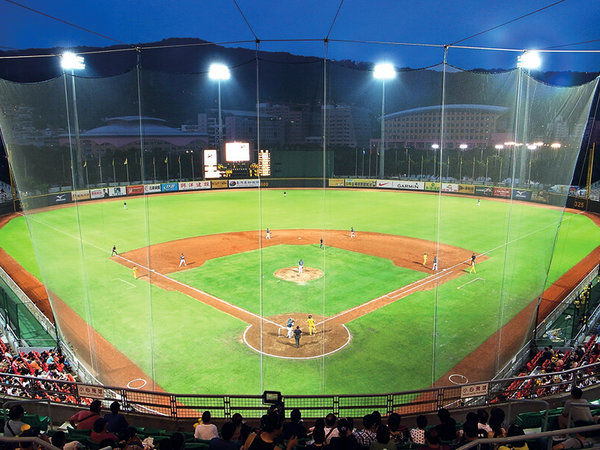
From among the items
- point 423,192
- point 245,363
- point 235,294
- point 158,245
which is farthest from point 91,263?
point 423,192

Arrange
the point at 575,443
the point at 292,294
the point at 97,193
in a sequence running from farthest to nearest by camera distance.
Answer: the point at 97,193 → the point at 292,294 → the point at 575,443

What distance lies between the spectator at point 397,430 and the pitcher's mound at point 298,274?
15.0 m

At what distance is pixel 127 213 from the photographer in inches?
1688

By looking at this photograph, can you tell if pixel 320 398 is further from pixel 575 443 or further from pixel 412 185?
pixel 412 185

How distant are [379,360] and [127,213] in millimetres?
35264

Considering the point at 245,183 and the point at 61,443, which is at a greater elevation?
the point at 245,183

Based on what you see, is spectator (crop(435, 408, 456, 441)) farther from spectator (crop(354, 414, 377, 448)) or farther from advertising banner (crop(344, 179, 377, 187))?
advertising banner (crop(344, 179, 377, 187))

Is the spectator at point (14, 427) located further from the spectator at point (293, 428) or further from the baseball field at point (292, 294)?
the baseball field at point (292, 294)

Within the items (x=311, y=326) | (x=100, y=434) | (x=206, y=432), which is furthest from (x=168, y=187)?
(x=100, y=434)

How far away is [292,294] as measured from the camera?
1991 cm

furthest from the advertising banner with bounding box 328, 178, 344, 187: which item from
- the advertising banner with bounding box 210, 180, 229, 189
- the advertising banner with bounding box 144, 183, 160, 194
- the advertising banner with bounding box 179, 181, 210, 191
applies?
the advertising banner with bounding box 144, 183, 160, 194

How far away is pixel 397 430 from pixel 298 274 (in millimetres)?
17229

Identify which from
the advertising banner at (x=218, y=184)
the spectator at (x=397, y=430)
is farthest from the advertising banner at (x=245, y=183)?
the spectator at (x=397, y=430)

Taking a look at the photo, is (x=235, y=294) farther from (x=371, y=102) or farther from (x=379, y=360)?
(x=371, y=102)
